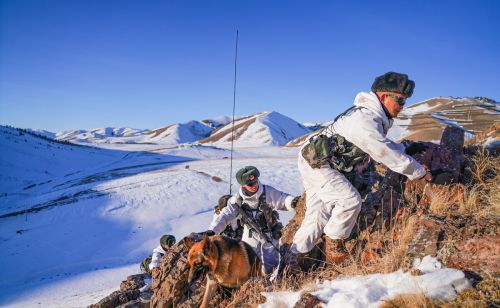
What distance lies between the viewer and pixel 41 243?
587 inches

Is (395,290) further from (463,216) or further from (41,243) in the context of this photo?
(41,243)

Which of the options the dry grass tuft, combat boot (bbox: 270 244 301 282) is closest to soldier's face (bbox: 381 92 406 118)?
combat boot (bbox: 270 244 301 282)

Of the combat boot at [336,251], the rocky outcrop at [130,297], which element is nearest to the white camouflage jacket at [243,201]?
the rocky outcrop at [130,297]

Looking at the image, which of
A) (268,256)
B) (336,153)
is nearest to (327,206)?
(336,153)

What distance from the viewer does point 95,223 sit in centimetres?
1614

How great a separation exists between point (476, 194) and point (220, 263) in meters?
3.09

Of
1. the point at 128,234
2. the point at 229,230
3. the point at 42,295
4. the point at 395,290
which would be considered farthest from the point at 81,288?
the point at 395,290

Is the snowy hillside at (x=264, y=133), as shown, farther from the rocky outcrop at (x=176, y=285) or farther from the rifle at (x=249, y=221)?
the rocky outcrop at (x=176, y=285)

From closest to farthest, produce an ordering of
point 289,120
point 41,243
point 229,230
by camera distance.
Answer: point 229,230, point 41,243, point 289,120

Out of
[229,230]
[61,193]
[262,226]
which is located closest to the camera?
[262,226]

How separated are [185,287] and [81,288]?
8.85 metres

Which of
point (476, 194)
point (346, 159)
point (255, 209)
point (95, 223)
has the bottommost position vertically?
point (95, 223)

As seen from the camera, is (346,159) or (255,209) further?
(255,209)

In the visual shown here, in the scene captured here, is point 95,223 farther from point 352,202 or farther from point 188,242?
point 352,202
